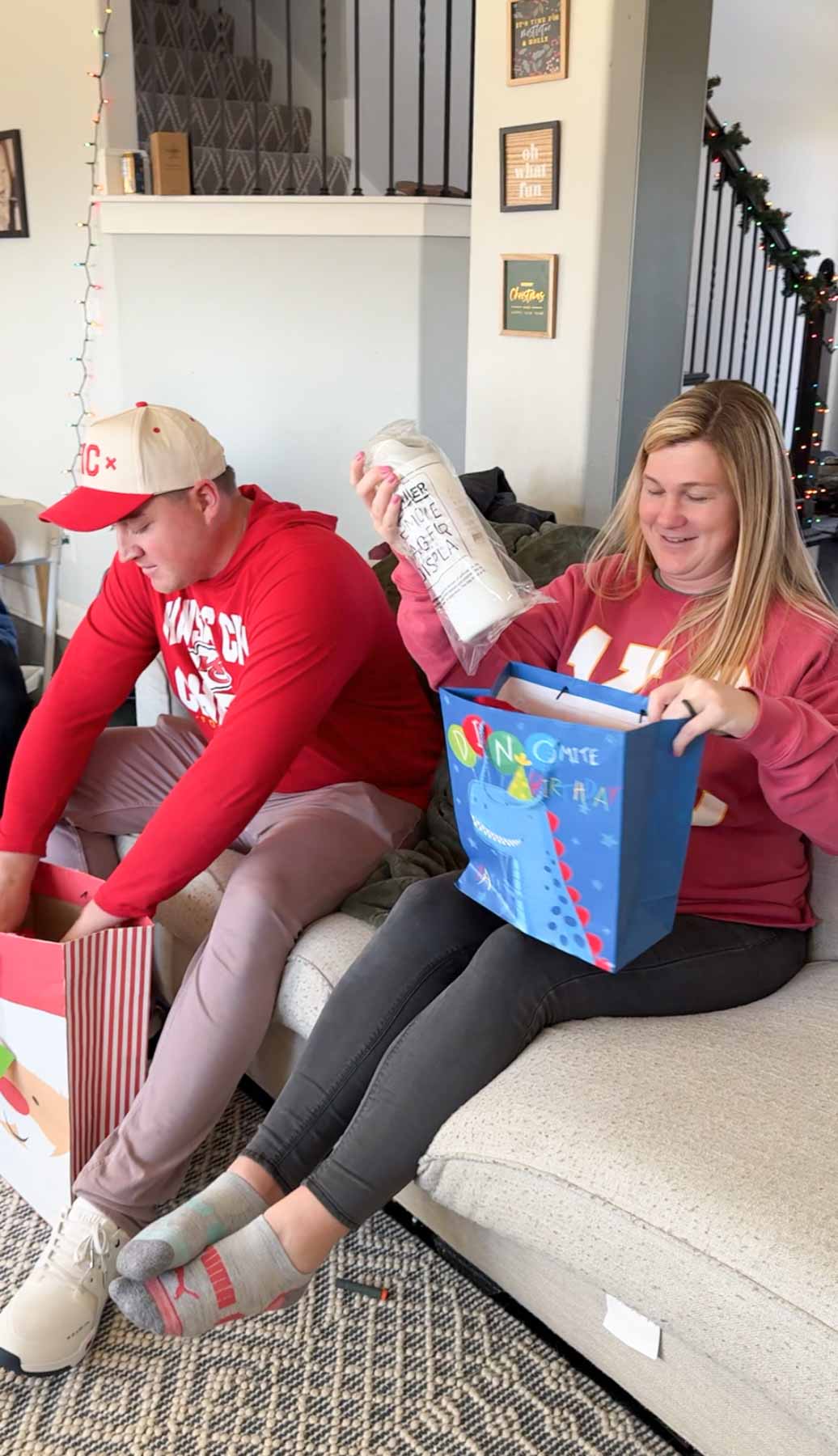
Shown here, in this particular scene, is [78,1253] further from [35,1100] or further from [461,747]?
[461,747]

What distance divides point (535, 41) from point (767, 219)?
3171mm

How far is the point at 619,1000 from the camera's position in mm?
1441

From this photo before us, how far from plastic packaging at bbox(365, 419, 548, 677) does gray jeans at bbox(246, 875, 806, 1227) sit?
37 centimetres

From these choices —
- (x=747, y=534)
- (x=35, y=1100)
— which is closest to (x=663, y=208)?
(x=747, y=534)

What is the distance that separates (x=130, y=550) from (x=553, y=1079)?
40.0 inches

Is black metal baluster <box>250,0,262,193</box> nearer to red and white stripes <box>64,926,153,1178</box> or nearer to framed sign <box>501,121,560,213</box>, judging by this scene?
framed sign <box>501,121,560,213</box>

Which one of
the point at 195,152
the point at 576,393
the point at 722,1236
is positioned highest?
the point at 195,152

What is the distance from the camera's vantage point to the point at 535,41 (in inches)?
97.5

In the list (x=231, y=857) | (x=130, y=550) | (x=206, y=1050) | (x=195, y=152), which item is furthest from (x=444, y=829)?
(x=195, y=152)

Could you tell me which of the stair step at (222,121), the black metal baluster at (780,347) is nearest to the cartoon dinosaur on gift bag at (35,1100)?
the stair step at (222,121)

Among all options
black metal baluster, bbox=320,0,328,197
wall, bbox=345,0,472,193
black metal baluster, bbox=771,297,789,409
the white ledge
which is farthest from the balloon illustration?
black metal baluster, bbox=771,297,789,409

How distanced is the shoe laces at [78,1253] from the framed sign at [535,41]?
2.32 m

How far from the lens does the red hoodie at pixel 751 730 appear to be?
4.47 ft

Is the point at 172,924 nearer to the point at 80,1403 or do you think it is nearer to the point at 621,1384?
the point at 80,1403
